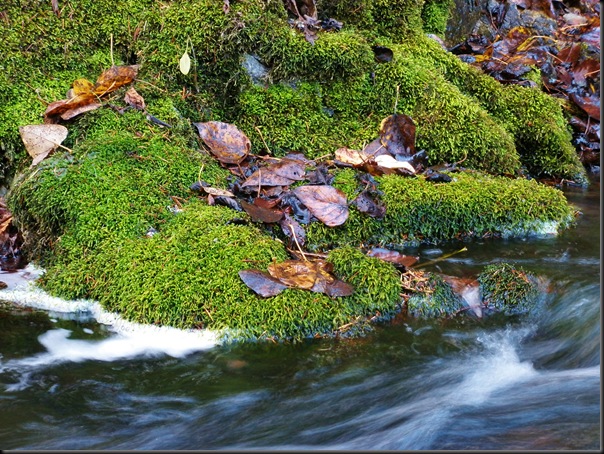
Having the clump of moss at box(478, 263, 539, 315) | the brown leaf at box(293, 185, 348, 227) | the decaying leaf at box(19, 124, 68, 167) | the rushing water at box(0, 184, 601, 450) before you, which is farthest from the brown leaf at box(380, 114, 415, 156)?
the decaying leaf at box(19, 124, 68, 167)

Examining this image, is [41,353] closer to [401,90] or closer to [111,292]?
[111,292]

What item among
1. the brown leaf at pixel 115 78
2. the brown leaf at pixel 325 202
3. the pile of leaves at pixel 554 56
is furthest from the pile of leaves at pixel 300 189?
the pile of leaves at pixel 554 56

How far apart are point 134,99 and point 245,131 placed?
2.70 ft

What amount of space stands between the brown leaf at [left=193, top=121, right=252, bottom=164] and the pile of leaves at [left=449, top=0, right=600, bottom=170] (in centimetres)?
325

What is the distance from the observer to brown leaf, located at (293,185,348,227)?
13.2 feet

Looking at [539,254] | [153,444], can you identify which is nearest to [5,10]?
[153,444]

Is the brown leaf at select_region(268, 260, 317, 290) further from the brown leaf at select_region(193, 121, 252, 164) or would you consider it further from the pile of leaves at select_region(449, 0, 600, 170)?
the pile of leaves at select_region(449, 0, 600, 170)

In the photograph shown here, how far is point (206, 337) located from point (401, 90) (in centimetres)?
278

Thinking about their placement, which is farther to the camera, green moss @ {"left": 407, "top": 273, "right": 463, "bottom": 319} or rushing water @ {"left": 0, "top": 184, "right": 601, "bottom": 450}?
green moss @ {"left": 407, "top": 273, "right": 463, "bottom": 319}

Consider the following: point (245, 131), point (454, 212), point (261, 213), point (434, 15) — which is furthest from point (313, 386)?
point (434, 15)

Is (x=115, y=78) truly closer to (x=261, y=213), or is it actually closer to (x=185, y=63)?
(x=185, y=63)

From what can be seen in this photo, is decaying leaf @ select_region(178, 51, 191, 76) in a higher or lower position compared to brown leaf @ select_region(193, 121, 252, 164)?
higher

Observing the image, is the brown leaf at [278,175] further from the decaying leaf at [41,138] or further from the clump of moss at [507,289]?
the clump of moss at [507,289]

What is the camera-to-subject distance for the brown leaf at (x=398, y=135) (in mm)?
4855
